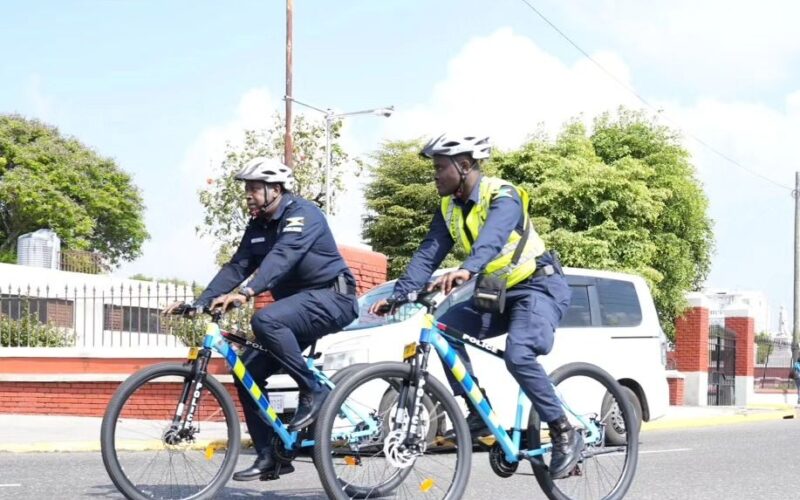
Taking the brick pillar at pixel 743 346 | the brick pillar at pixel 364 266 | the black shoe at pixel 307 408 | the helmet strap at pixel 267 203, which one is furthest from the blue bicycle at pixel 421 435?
the brick pillar at pixel 743 346

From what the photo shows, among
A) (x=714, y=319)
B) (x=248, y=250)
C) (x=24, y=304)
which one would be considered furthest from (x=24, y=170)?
(x=248, y=250)

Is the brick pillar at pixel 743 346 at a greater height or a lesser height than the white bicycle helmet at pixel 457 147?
lesser

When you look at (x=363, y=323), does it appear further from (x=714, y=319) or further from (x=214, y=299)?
(x=714, y=319)

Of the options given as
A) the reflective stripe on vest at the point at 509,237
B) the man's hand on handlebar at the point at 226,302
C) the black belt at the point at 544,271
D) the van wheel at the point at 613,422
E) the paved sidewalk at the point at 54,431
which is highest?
the reflective stripe on vest at the point at 509,237

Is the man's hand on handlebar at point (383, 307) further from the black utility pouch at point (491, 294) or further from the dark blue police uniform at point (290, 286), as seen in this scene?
the dark blue police uniform at point (290, 286)

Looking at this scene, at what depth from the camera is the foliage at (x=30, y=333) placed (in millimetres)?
17031

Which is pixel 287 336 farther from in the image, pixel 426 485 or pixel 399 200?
pixel 399 200

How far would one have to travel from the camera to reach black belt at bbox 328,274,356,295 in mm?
6391

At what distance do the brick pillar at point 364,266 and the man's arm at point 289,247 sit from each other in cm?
907

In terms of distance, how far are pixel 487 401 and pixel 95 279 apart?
33617 mm

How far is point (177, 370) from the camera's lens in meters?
5.78

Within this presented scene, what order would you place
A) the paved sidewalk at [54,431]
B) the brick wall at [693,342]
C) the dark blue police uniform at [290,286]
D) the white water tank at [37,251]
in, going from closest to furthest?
the dark blue police uniform at [290,286], the paved sidewalk at [54,431], the brick wall at [693,342], the white water tank at [37,251]

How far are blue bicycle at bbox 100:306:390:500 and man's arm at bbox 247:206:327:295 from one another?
298mm

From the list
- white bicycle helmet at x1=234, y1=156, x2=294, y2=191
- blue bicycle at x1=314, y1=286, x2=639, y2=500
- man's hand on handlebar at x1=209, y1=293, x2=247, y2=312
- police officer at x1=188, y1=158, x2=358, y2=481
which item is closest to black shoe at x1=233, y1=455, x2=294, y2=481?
police officer at x1=188, y1=158, x2=358, y2=481
